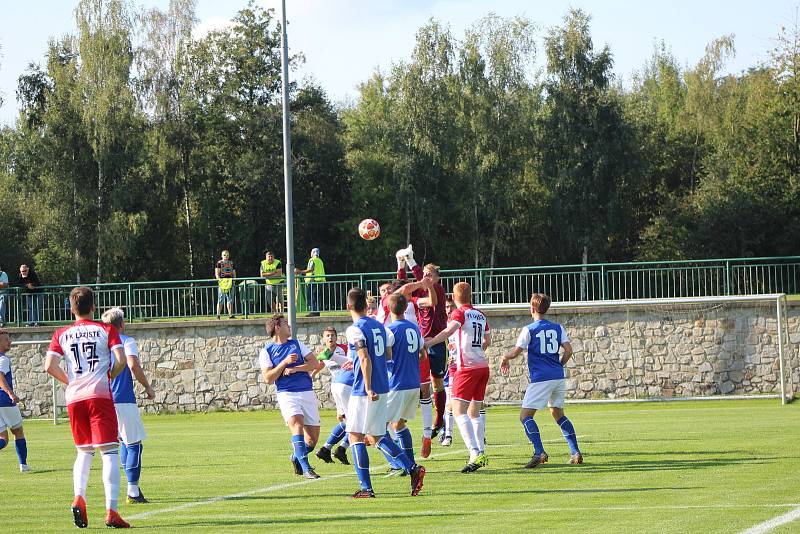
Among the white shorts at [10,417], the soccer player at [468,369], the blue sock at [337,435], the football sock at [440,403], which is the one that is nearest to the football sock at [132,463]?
the blue sock at [337,435]

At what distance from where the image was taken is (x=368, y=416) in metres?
11.3

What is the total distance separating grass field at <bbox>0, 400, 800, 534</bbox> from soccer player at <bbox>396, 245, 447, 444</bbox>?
2.37 feet

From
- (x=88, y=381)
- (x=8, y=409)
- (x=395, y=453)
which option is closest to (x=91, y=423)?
(x=88, y=381)

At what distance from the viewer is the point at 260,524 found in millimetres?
9781

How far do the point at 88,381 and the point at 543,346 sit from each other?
19.1 ft

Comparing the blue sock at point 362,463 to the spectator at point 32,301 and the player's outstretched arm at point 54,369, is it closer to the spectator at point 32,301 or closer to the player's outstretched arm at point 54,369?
the player's outstretched arm at point 54,369

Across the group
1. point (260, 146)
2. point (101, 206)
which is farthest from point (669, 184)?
point (101, 206)

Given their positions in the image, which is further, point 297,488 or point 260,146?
point 260,146

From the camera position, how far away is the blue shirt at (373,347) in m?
11.2

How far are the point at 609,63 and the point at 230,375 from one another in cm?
2923

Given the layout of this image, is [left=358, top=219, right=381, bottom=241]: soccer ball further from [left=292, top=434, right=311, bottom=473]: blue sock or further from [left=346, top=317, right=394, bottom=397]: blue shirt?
[left=346, top=317, right=394, bottom=397]: blue shirt

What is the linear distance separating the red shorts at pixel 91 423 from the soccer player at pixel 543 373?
17.3ft

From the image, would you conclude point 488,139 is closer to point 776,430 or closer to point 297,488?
point 776,430

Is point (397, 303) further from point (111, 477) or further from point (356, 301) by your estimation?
point (111, 477)
